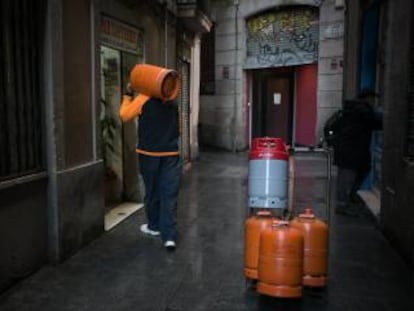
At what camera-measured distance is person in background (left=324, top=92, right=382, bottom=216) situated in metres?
6.62

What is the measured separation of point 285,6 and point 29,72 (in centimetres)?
1212

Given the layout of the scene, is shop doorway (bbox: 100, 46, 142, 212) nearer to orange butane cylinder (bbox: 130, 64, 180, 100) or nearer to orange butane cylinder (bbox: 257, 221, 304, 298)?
orange butane cylinder (bbox: 130, 64, 180, 100)

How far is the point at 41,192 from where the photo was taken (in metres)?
4.59

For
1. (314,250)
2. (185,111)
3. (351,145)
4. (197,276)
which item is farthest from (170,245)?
(185,111)

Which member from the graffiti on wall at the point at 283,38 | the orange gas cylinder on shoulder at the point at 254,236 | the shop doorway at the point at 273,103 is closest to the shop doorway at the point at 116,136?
the orange gas cylinder on shoulder at the point at 254,236

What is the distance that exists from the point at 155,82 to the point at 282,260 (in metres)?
2.39

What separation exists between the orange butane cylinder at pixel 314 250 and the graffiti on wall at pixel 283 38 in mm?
11784

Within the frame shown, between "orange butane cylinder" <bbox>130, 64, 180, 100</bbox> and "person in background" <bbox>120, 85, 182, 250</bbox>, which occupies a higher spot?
"orange butane cylinder" <bbox>130, 64, 180, 100</bbox>

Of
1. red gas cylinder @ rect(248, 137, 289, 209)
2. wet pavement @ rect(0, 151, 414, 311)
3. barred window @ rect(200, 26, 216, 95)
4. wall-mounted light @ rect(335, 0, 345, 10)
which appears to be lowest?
wet pavement @ rect(0, 151, 414, 311)

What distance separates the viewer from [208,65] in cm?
1673

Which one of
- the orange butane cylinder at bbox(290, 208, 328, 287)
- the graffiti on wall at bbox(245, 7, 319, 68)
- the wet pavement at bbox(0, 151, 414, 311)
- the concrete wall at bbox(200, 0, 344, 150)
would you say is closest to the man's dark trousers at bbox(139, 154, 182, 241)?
the wet pavement at bbox(0, 151, 414, 311)

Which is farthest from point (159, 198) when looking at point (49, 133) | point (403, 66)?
point (403, 66)

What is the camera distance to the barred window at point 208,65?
16.6 m

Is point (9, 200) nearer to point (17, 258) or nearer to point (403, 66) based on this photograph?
point (17, 258)
